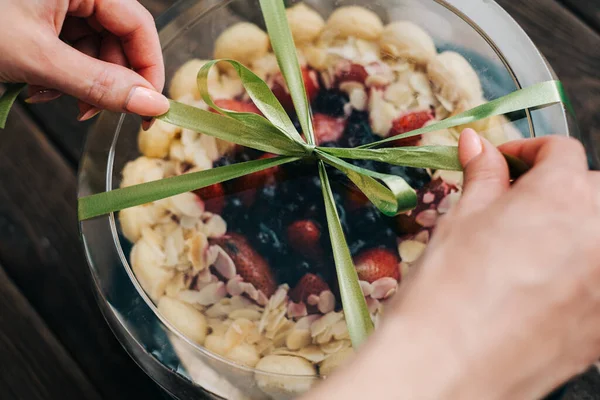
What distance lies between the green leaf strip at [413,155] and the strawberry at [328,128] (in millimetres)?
26

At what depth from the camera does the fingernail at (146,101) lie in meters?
0.50

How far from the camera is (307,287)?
1.65 ft

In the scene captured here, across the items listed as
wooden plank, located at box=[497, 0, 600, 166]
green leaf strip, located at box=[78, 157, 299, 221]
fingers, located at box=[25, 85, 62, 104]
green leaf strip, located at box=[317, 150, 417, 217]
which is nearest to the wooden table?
wooden plank, located at box=[497, 0, 600, 166]

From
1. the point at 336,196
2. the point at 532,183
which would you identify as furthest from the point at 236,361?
the point at 532,183

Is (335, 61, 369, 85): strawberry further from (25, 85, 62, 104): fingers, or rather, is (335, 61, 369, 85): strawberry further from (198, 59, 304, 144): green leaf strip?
(25, 85, 62, 104): fingers

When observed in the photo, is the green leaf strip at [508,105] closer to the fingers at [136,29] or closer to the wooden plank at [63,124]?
the fingers at [136,29]

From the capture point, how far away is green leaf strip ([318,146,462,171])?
0.46 metres

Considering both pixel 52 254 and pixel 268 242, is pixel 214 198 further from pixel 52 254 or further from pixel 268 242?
pixel 52 254

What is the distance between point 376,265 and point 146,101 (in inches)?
9.0

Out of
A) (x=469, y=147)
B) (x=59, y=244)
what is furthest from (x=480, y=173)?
(x=59, y=244)

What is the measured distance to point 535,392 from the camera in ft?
1.33

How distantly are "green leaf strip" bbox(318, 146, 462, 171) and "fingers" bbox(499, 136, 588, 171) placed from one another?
4cm

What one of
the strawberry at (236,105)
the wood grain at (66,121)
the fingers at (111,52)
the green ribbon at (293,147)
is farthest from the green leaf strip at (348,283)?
the wood grain at (66,121)

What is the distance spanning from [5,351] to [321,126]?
436 mm
